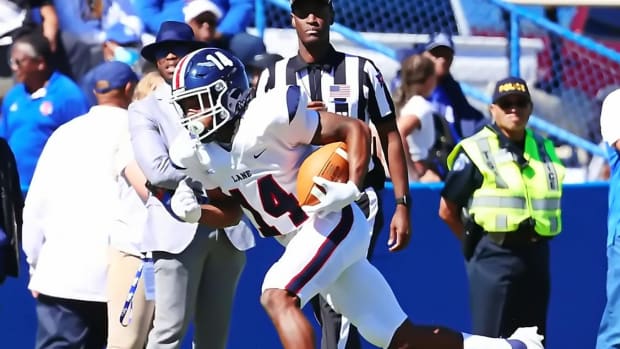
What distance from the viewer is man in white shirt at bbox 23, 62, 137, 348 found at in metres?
6.82

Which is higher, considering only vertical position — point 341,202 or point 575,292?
point 341,202

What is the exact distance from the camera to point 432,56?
9508mm

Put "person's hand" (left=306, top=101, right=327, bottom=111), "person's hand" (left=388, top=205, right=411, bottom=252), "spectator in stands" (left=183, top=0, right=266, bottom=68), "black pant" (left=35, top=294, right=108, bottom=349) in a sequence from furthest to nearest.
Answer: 1. "spectator in stands" (left=183, top=0, right=266, bottom=68)
2. "black pant" (left=35, top=294, right=108, bottom=349)
3. "person's hand" (left=306, top=101, right=327, bottom=111)
4. "person's hand" (left=388, top=205, right=411, bottom=252)

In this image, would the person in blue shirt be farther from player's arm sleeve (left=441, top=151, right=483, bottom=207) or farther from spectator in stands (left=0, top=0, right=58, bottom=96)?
spectator in stands (left=0, top=0, right=58, bottom=96)

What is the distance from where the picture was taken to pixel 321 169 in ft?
18.3

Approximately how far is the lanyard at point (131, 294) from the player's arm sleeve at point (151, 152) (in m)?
0.45

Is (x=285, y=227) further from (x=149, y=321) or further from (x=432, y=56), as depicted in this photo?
(x=432, y=56)

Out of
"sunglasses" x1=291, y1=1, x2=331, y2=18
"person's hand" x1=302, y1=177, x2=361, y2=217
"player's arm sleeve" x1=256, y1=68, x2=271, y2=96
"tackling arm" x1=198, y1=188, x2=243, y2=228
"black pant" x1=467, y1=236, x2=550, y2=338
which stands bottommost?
"black pant" x1=467, y1=236, x2=550, y2=338

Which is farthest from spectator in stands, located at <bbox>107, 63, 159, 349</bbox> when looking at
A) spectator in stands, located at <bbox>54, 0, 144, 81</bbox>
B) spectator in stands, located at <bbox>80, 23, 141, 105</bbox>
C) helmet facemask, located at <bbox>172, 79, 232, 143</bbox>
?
spectator in stands, located at <bbox>54, 0, 144, 81</bbox>

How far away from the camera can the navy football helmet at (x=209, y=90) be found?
5.63 metres

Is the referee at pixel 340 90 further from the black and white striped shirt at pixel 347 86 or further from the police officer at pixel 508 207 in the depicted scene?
the police officer at pixel 508 207

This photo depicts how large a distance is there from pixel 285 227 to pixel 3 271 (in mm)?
1351

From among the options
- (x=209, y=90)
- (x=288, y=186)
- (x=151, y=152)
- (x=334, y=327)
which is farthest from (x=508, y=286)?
(x=209, y=90)

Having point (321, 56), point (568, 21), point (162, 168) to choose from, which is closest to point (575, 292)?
point (321, 56)
